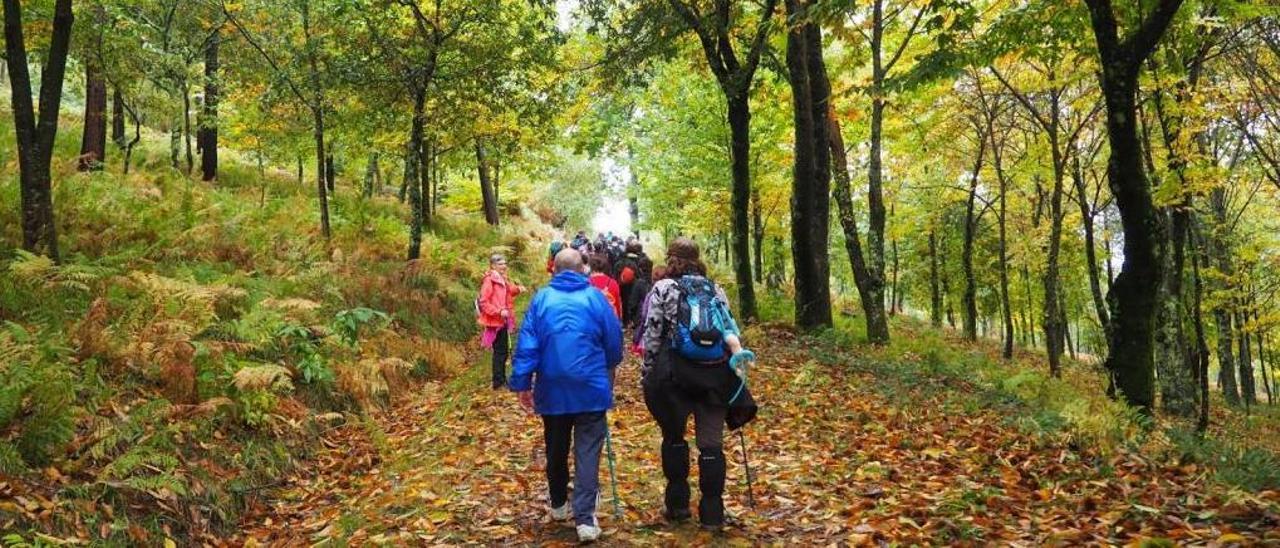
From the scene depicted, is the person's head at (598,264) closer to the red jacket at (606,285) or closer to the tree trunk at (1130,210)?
the red jacket at (606,285)

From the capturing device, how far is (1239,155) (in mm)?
19078

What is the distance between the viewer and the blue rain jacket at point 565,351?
526 centimetres

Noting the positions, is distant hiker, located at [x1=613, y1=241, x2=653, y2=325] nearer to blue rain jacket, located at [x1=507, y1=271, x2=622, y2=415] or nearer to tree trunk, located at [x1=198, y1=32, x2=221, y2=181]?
blue rain jacket, located at [x1=507, y1=271, x2=622, y2=415]

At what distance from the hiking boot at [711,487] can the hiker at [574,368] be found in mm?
744

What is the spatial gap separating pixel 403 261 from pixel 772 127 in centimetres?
1192

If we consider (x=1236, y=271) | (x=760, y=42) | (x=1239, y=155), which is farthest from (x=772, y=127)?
(x=1236, y=271)

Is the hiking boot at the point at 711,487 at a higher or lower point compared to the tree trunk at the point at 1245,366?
higher

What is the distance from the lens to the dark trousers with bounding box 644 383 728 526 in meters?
5.32

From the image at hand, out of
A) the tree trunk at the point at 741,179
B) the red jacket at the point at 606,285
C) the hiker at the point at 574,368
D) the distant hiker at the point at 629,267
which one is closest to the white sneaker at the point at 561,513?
the hiker at the point at 574,368

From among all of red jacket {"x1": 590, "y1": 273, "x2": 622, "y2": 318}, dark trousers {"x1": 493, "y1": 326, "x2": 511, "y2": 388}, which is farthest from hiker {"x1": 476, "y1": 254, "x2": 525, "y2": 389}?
red jacket {"x1": 590, "y1": 273, "x2": 622, "y2": 318}

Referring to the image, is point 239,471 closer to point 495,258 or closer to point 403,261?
point 495,258

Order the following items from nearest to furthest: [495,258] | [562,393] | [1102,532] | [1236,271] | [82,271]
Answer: [1102,532]
[562,393]
[82,271]
[495,258]
[1236,271]

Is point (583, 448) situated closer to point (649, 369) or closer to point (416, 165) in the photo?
point (649, 369)

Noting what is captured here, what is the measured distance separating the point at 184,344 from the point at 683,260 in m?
5.61
